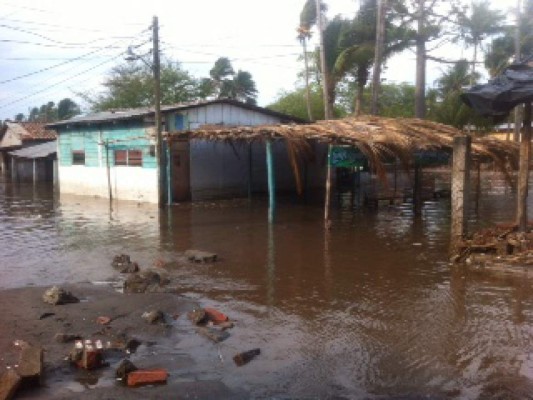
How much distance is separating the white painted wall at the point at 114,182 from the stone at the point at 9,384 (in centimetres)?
1478

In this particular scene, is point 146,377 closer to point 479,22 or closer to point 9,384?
point 9,384

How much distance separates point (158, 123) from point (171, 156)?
68.3 inches

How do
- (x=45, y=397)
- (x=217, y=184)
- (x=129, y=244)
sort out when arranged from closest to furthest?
(x=45, y=397)
(x=129, y=244)
(x=217, y=184)

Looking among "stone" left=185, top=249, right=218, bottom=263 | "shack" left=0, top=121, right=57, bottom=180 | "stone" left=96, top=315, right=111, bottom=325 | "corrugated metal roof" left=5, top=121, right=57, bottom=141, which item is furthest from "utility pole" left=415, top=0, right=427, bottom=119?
"corrugated metal roof" left=5, top=121, right=57, bottom=141

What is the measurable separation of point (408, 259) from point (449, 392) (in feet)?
18.3

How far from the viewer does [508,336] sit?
6.16 meters

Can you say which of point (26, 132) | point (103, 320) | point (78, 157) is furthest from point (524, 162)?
point (26, 132)

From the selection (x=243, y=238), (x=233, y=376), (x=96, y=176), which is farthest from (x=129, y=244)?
(x=96, y=176)

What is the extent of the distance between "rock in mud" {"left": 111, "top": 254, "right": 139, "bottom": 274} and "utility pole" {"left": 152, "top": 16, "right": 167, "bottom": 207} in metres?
8.36

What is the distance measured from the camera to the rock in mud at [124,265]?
9320mm

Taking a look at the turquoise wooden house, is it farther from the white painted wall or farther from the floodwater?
the floodwater

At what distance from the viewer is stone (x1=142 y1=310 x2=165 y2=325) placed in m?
6.65

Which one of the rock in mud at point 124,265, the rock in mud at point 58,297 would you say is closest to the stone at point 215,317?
the rock in mud at point 58,297

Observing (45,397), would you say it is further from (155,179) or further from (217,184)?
(217,184)
